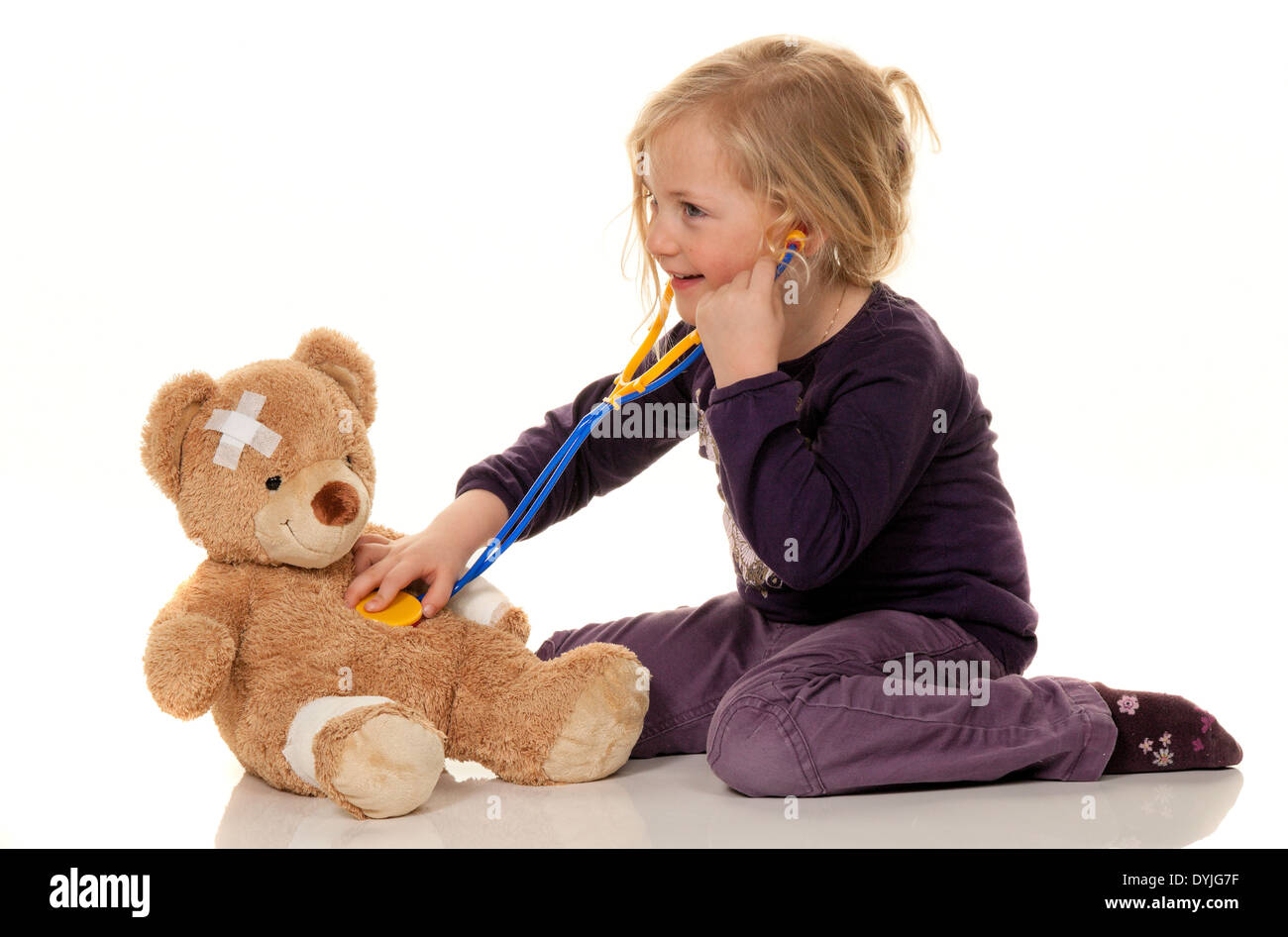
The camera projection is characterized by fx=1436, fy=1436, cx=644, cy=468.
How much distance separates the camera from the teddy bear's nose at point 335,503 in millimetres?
1183

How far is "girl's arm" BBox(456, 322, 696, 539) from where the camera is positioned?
4.79 ft

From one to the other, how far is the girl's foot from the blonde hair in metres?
0.45

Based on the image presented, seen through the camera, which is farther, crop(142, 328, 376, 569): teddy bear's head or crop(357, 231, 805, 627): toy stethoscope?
crop(357, 231, 805, 627): toy stethoscope

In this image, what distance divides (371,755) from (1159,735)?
0.66m

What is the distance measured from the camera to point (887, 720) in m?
1.17

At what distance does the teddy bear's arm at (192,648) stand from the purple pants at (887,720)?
400 millimetres

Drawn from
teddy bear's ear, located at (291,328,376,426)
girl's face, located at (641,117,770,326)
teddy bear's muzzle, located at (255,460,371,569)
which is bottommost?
teddy bear's muzzle, located at (255,460,371,569)

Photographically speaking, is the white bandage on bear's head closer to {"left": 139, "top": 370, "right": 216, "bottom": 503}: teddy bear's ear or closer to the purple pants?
{"left": 139, "top": 370, "right": 216, "bottom": 503}: teddy bear's ear

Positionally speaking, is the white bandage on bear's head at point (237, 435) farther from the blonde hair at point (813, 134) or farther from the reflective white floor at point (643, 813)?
the blonde hair at point (813, 134)

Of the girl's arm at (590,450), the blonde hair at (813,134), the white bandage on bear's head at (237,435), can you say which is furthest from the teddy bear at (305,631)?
the blonde hair at (813,134)

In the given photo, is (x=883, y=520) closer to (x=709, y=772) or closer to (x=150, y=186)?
(x=709, y=772)

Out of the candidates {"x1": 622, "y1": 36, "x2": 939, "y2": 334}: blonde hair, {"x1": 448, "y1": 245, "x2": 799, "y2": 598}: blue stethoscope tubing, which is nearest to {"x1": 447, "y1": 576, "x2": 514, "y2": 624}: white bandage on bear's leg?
{"x1": 448, "y1": 245, "x2": 799, "y2": 598}: blue stethoscope tubing
